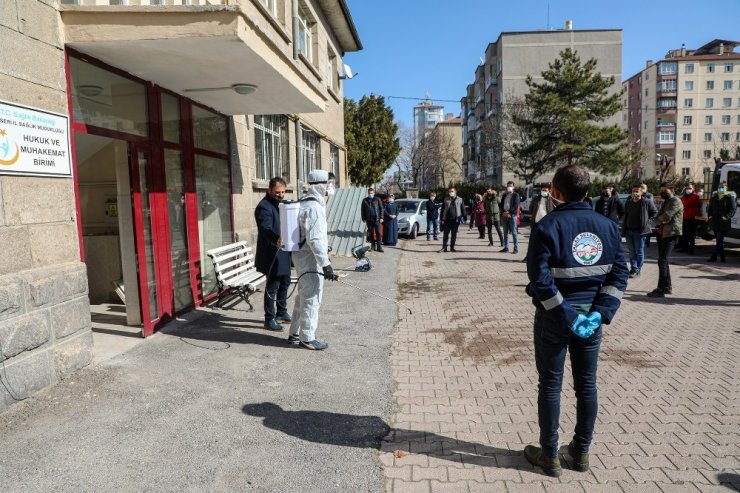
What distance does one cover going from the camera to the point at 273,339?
231 inches

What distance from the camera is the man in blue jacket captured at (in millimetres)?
2857

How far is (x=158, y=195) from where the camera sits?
6.15 m

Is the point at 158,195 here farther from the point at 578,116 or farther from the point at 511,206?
the point at 578,116

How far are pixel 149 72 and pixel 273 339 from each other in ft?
10.7

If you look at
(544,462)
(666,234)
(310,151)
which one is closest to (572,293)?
(544,462)

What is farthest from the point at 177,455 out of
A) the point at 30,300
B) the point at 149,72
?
the point at 149,72

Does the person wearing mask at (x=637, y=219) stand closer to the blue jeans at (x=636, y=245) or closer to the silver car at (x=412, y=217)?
the blue jeans at (x=636, y=245)

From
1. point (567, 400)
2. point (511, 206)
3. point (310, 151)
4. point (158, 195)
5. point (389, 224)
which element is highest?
point (310, 151)

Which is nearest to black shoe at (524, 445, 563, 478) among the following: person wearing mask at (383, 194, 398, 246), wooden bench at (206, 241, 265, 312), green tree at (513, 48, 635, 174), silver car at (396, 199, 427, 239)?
wooden bench at (206, 241, 265, 312)

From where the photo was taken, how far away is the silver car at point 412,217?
1942 centimetres

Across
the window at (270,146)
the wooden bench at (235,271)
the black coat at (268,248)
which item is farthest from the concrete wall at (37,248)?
the window at (270,146)

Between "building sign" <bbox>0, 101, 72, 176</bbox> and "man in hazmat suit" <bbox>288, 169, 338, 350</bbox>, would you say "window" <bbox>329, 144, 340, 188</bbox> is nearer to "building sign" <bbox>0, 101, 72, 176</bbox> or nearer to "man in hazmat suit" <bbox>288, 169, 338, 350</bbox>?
"man in hazmat suit" <bbox>288, 169, 338, 350</bbox>

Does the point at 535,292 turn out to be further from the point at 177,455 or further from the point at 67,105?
the point at 67,105

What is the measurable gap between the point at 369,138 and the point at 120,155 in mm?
24183
